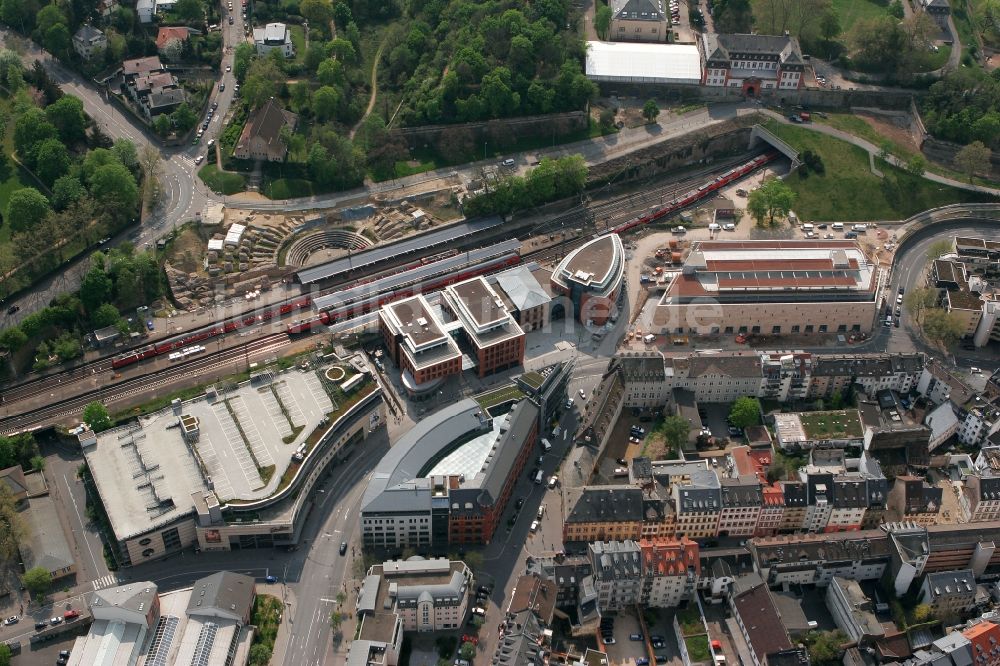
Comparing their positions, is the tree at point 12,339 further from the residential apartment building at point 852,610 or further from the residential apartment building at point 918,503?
the residential apartment building at point 918,503

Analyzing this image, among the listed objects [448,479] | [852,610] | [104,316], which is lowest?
[852,610]

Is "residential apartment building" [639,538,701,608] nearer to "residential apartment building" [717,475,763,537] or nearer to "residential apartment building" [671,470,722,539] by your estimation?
"residential apartment building" [671,470,722,539]

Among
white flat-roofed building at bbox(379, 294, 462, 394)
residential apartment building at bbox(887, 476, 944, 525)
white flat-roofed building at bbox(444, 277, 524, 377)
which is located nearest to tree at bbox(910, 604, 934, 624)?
residential apartment building at bbox(887, 476, 944, 525)

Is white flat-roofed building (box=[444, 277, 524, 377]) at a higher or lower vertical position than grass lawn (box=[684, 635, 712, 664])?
higher

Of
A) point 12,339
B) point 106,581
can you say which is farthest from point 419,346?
point 12,339

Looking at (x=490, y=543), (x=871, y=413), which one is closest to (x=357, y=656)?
(x=490, y=543)

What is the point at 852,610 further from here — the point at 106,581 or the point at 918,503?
the point at 106,581

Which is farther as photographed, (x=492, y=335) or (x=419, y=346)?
(x=492, y=335)
